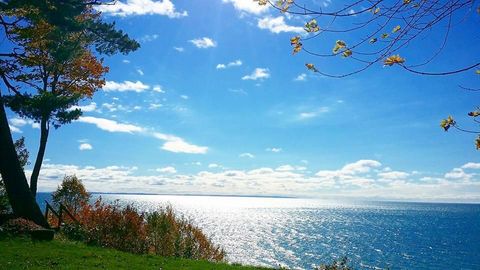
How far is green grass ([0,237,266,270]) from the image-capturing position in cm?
1321

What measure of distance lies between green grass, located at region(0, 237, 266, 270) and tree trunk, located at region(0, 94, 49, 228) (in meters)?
2.75

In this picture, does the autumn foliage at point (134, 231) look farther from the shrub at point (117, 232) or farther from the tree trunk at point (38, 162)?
the tree trunk at point (38, 162)

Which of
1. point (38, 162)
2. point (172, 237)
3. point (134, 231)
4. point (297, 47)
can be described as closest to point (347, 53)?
point (297, 47)

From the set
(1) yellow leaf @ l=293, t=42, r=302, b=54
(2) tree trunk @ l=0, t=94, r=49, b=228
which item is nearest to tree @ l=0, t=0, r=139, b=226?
(2) tree trunk @ l=0, t=94, r=49, b=228

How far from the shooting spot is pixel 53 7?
17.8m

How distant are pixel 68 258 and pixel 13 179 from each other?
25.3 feet

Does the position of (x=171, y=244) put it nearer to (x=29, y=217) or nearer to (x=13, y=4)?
(x=29, y=217)

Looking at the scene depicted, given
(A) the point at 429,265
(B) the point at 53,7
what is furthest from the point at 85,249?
(A) the point at 429,265

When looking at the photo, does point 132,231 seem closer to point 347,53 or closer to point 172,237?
point 172,237

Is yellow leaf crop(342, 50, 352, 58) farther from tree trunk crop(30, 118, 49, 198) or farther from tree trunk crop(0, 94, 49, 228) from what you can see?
tree trunk crop(30, 118, 49, 198)

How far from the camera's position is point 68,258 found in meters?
14.5

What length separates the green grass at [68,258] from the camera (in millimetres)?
13211

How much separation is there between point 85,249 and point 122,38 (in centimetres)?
1080

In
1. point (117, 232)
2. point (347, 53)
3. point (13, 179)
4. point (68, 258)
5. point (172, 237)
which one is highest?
point (347, 53)
